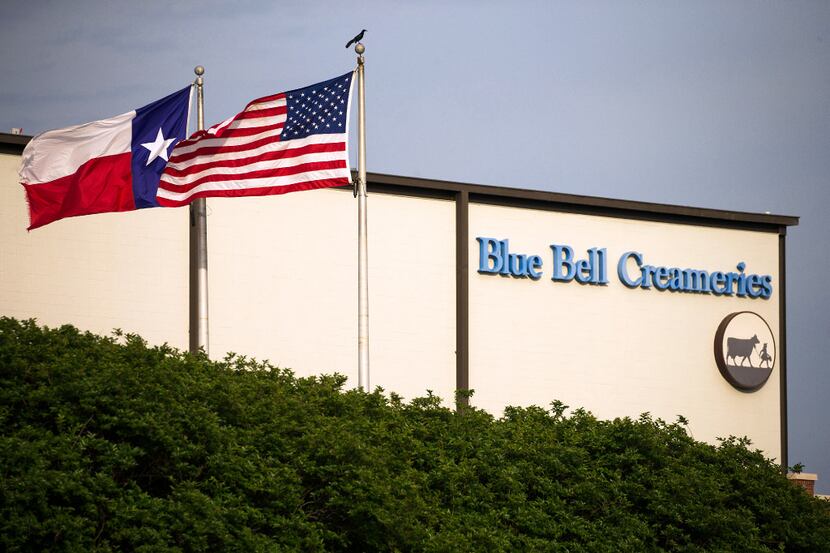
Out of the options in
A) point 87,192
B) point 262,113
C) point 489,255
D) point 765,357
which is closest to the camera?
point 262,113

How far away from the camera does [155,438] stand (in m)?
17.6

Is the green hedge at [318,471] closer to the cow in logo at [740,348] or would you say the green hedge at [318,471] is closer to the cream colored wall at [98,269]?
the cream colored wall at [98,269]

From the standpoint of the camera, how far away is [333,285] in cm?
2866

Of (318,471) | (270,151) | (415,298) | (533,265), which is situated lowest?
(318,471)

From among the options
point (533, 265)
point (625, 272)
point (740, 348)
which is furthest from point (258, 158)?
point (740, 348)

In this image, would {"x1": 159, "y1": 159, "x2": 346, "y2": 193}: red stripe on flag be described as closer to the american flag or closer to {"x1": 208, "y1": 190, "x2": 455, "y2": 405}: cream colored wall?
the american flag

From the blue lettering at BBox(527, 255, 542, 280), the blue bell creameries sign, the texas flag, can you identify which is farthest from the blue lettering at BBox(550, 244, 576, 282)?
the texas flag

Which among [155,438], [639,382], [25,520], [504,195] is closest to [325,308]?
[504,195]

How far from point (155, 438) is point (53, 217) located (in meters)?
7.27

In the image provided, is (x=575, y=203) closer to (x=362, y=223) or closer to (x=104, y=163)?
(x=362, y=223)

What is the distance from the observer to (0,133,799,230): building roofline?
29.7m

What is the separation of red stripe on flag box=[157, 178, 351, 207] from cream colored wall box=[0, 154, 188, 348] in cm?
431

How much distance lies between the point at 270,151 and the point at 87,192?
350 cm

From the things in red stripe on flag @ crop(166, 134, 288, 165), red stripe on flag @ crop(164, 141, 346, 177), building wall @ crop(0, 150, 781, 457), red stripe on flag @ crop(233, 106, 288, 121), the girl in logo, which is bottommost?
the girl in logo
